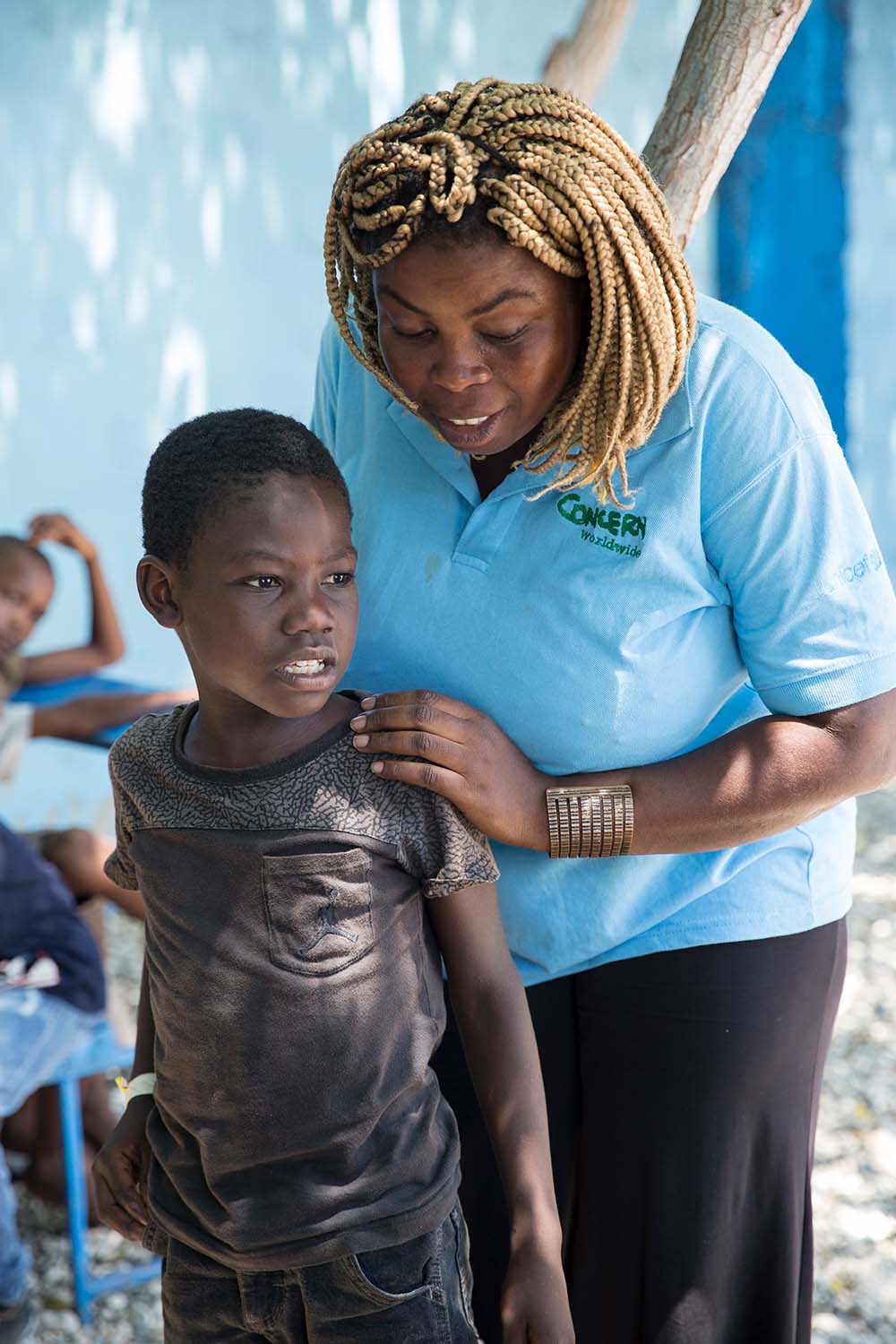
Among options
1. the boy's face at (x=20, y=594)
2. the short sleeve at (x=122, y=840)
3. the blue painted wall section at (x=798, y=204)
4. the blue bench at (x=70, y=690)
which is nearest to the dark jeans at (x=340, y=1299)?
the short sleeve at (x=122, y=840)

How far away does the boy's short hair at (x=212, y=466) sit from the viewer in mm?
1632

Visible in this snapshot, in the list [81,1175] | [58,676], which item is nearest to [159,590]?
[81,1175]

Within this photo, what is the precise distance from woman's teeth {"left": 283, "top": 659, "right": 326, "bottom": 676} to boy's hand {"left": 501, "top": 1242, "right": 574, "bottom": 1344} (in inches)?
27.2

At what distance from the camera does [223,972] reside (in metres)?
1.61

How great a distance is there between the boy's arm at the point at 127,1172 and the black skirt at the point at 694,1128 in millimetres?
438

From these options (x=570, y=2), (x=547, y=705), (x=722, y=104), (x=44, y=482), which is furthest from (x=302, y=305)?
(x=547, y=705)

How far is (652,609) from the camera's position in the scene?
5.69 ft

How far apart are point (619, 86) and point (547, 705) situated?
19.0 ft

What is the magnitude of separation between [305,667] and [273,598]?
0.09m

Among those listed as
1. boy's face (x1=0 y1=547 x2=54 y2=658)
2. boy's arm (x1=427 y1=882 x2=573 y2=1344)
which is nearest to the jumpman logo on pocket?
boy's arm (x1=427 y1=882 x2=573 y2=1344)

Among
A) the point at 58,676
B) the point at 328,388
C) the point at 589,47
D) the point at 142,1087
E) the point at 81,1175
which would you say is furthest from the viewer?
the point at 58,676

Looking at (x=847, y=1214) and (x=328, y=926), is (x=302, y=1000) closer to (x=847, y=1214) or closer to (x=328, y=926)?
(x=328, y=926)

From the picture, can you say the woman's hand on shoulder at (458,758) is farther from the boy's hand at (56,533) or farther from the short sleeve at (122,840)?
the boy's hand at (56,533)

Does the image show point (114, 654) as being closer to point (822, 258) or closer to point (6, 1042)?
point (6, 1042)
